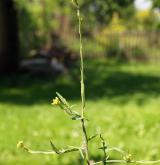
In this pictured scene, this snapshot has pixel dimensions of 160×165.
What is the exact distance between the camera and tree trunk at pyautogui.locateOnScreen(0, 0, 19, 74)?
1920 centimetres

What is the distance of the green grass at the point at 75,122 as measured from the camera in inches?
373

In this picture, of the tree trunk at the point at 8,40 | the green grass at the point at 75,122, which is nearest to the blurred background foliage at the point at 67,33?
the tree trunk at the point at 8,40

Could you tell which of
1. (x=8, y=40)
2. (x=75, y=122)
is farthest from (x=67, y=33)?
(x=75, y=122)

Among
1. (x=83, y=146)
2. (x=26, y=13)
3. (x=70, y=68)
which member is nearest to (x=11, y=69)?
(x=70, y=68)

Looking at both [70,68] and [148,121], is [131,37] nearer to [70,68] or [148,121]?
[70,68]

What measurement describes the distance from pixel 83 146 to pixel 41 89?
15.1m

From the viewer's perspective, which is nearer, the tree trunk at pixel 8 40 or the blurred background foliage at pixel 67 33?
the tree trunk at pixel 8 40

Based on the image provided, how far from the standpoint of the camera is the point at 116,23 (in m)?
37.1

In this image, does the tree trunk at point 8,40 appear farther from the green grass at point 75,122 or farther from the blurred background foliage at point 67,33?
the blurred background foliage at point 67,33

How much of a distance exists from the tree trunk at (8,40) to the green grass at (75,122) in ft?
2.59

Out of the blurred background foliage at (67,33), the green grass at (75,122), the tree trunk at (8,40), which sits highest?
the blurred background foliage at (67,33)

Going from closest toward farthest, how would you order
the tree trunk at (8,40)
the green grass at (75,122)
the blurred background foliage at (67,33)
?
the green grass at (75,122) < the tree trunk at (8,40) < the blurred background foliage at (67,33)

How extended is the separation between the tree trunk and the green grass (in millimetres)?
788

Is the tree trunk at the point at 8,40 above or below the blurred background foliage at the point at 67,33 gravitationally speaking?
below
